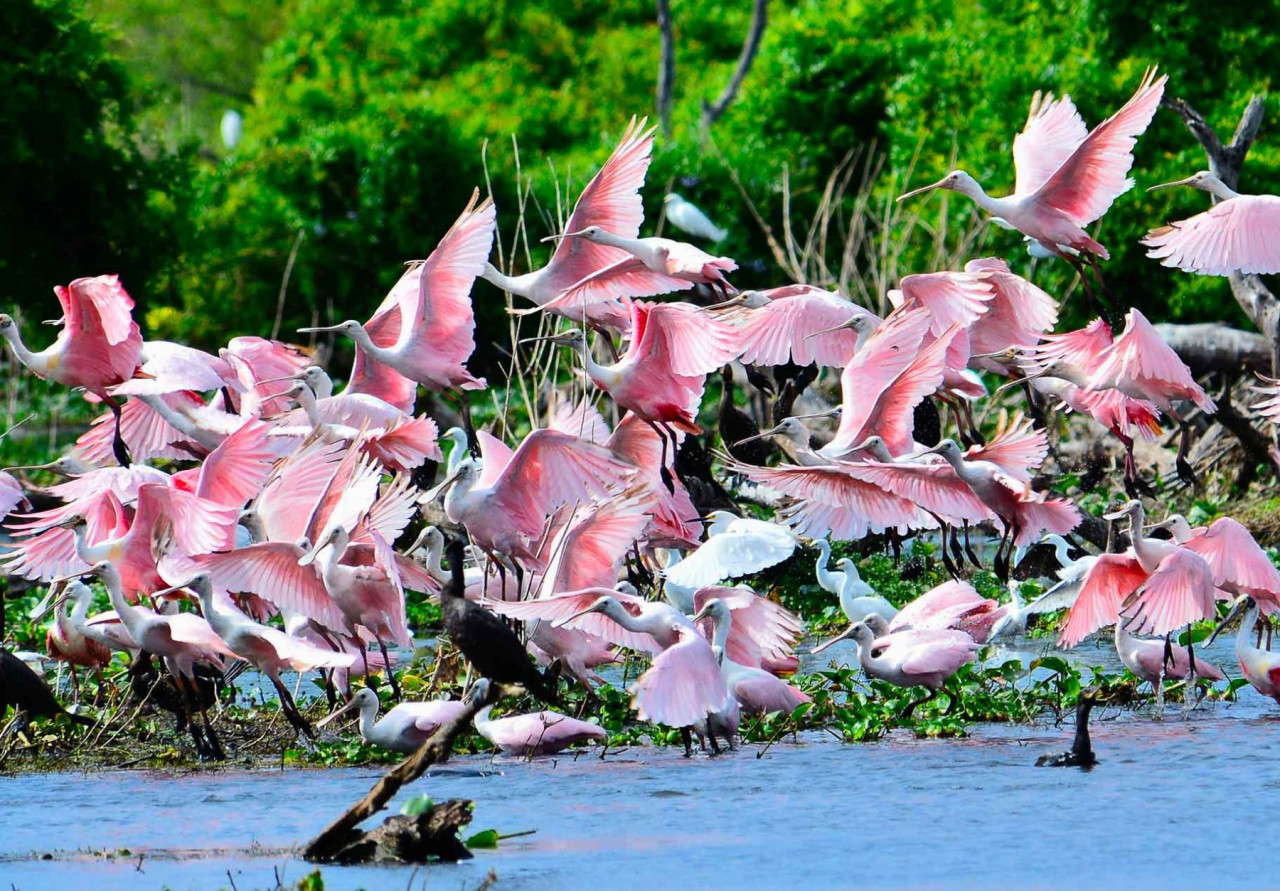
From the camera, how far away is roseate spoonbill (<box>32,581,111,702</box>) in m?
7.99

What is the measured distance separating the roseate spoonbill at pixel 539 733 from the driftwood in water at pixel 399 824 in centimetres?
141

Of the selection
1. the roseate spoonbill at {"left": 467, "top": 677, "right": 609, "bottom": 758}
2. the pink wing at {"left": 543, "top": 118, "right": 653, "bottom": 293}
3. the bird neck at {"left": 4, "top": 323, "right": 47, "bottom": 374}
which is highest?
the pink wing at {"left": 543, "top": 118, "right": 653, "bottom": 293}

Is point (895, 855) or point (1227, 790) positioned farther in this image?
point (1227, 790)

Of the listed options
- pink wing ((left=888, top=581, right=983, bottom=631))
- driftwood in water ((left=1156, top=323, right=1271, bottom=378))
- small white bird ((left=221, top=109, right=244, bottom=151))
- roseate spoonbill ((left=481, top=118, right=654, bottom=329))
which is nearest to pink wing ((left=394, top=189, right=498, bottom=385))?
roseate spoonbill ((left=481, top=118, right=654, bottom=329))

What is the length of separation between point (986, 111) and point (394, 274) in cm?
582

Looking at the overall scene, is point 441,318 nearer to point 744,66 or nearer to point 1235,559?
point 1235,559

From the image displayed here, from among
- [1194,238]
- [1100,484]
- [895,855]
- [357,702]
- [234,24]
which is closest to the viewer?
[895,855]

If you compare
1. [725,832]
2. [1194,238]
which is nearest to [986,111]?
[1194,238]

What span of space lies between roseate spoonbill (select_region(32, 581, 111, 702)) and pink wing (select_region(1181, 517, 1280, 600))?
4.35 metres

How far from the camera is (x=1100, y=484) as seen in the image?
39.2ft

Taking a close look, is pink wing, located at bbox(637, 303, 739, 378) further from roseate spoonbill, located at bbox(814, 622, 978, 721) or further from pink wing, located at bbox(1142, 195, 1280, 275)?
pink wing, located at bbox(1142, 195, 1280, 275)

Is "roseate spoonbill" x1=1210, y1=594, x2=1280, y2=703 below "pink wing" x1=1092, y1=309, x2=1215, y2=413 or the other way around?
below

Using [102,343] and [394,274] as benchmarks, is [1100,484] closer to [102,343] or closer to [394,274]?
[102,343]

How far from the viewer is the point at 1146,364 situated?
8.26 m
